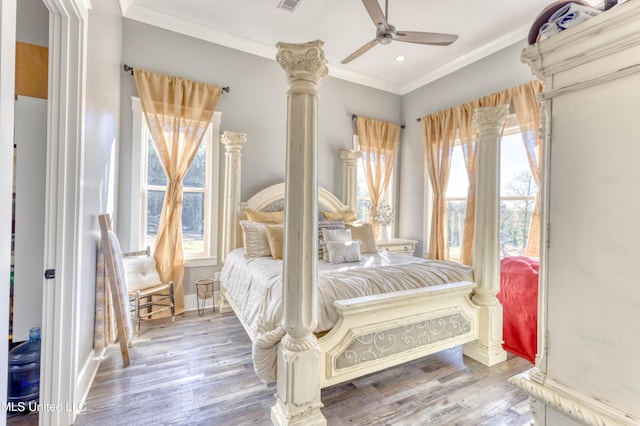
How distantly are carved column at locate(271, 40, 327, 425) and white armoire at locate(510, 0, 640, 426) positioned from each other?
1.03 meters

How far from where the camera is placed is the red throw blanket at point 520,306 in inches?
93.0

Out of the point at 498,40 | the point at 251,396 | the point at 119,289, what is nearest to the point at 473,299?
the point at 251,396

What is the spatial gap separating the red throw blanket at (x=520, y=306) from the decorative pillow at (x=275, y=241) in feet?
6.85

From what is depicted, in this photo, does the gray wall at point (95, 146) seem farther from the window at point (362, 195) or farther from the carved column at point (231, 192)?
the window at point (362, 195)

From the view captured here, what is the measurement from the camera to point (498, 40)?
11.6 feet

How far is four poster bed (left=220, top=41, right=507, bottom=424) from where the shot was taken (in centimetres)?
156

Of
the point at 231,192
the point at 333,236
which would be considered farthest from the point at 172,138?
the point at 333,236

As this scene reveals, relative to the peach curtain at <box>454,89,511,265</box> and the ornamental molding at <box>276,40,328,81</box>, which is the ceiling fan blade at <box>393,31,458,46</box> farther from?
the ornamental molding at <box>276,40,328,81</box>

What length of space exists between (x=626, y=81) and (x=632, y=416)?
67 cm

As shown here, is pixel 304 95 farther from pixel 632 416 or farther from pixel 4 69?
pixel 632 416

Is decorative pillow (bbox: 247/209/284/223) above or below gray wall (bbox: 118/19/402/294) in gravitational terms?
below

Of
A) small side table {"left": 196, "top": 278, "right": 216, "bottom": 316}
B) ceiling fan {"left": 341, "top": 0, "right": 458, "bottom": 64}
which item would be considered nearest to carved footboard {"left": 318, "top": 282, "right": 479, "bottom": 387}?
small side table {"left": 196, "top": 278, "right": 216, "bottom": 316}

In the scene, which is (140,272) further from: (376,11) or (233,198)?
(376,11)

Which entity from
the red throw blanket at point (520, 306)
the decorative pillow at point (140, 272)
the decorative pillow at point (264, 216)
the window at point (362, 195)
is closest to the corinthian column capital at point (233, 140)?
the decorative pillow at point (264, 216)
